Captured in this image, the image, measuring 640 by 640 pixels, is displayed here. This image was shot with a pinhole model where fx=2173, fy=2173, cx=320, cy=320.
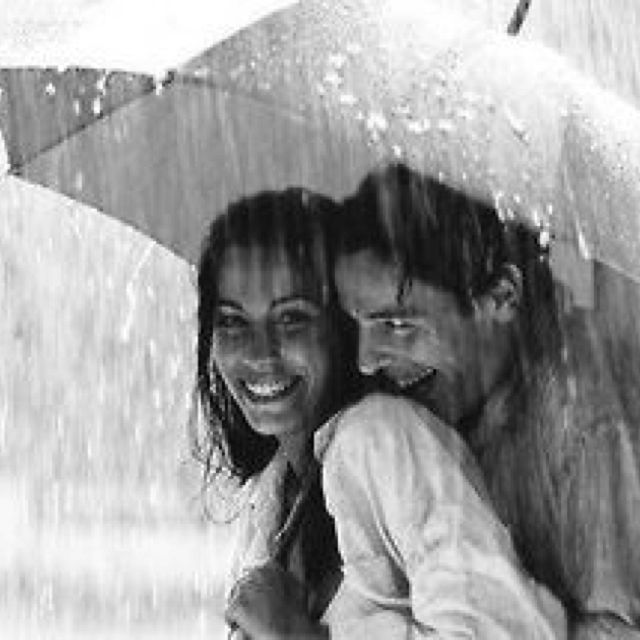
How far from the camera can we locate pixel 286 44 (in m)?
3.71

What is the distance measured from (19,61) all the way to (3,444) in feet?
38.4

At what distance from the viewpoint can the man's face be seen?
12.8 ft

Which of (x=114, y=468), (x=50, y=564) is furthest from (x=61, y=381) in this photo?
(x=50, y=564)

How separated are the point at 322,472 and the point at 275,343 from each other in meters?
0.29

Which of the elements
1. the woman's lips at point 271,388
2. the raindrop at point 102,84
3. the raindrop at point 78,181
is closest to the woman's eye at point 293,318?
the woman's lips at point 271,388

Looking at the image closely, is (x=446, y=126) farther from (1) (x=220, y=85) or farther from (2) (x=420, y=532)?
(2) (x=420, y=532)

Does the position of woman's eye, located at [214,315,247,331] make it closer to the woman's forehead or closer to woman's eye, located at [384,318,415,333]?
the woman's forehead

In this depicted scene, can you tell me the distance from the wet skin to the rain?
1.01ft

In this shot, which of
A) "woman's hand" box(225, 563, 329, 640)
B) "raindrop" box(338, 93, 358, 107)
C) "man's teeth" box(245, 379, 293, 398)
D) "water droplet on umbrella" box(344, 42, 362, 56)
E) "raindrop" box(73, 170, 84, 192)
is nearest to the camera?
"raindrop" box(338, 93, 358, 107)

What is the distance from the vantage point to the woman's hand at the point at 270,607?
12.8 feet

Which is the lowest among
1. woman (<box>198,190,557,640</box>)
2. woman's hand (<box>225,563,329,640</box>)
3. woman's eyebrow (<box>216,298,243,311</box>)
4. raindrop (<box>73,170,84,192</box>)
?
woman's hand (<box>225,563,329,640</box>)

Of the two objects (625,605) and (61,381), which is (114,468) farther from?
(625,605)

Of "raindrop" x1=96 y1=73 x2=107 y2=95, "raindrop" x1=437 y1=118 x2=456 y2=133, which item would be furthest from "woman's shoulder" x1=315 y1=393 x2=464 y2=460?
"raindrop" x1=96 y1=73 x2=107 y2=95

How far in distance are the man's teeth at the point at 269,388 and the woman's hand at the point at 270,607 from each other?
1.07 ft
